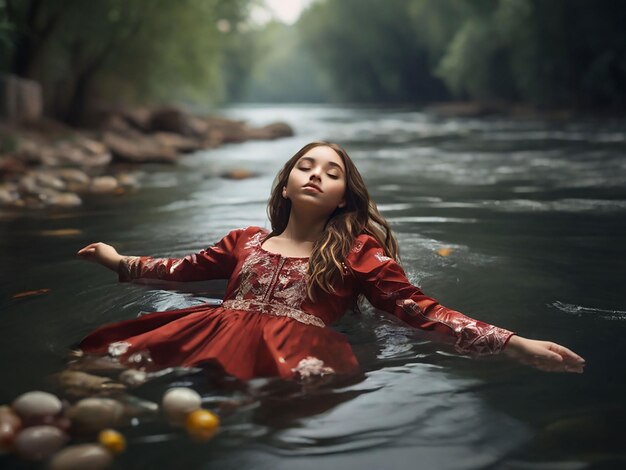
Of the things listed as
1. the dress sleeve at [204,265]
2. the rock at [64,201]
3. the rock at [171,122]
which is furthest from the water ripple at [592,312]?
the rock at [171,122]

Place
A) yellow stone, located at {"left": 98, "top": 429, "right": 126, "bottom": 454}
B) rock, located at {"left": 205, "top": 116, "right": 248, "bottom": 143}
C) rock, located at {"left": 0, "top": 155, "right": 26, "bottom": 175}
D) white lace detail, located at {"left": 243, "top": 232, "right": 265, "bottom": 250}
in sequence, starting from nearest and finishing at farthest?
1. yellow stone, located at {"left": 98, "top": 429, "right": 126, "bottom": 454}
2. white lace detail, located at {"left": 243, "top": 232, "right": 265, "bottom": 250}
3. rock, located at {"left": 0, "top": 155, "right": 26, "bottom": 175}
4. rock, located at {"left": 205, "top": 116, "right": 248, "bottom": 143}

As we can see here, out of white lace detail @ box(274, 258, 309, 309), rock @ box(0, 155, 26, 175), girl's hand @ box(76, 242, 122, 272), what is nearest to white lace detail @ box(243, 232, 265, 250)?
white lace detail @ box(274, 258, 309, 309)

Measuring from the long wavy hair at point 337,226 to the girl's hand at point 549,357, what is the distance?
799 millimetres

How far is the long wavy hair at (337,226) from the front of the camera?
3.20 m

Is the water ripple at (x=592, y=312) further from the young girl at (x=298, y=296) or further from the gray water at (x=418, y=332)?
the young girl at (x=298, y=296)

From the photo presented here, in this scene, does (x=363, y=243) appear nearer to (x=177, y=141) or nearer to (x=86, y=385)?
(x=86, y=385)

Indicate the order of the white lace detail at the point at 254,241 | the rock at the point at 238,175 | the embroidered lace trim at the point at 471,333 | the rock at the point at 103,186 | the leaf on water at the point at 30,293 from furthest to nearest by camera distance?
the rock at the point at 238,175
the rock at the point at 103,186
the leaf on water at the point at 30,293
the white lace detail at the point at 254,241
the embroidered lace trim at the point at 471,333

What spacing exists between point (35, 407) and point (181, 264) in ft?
4.58

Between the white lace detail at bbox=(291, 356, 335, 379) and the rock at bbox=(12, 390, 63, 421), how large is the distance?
0.81 metres

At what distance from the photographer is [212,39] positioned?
21.1m

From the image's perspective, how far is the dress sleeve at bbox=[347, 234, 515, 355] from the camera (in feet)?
9.77

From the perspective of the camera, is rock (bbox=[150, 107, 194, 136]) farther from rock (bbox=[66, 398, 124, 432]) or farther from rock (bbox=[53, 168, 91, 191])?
rock (bbox=[66, 398, 124, 432])

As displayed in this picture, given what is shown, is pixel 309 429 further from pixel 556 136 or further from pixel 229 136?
pixel 229 136

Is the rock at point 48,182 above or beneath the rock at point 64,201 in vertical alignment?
above
